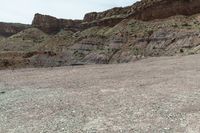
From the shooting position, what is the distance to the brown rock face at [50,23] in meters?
128

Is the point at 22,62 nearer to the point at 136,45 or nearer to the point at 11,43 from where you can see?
the point at 136,45

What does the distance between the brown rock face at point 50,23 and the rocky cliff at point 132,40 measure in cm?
3801

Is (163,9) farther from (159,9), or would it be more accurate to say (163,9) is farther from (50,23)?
(50,23)

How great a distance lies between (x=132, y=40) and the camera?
206 feet

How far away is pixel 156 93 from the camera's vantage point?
1809cm

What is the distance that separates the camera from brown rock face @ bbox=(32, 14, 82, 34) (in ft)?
420

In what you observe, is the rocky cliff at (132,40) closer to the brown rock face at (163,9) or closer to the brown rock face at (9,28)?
the brown rock face at (163,9)

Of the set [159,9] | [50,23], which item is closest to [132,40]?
[159,9]

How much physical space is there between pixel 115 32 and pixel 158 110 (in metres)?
57.7

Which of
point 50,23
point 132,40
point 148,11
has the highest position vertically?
point 50,23

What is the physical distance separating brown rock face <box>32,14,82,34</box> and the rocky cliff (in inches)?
1496

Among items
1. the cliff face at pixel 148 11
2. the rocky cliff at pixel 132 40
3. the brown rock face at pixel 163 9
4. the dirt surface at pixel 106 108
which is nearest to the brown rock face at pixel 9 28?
the cliff face at pixel 148 11

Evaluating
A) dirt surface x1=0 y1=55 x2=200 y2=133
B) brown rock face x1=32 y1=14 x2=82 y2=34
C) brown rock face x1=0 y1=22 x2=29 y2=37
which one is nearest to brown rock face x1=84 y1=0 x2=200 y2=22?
dirt surface x1=0 y1=55 x2=200 y2=133

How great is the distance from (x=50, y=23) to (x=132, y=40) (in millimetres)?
70943
